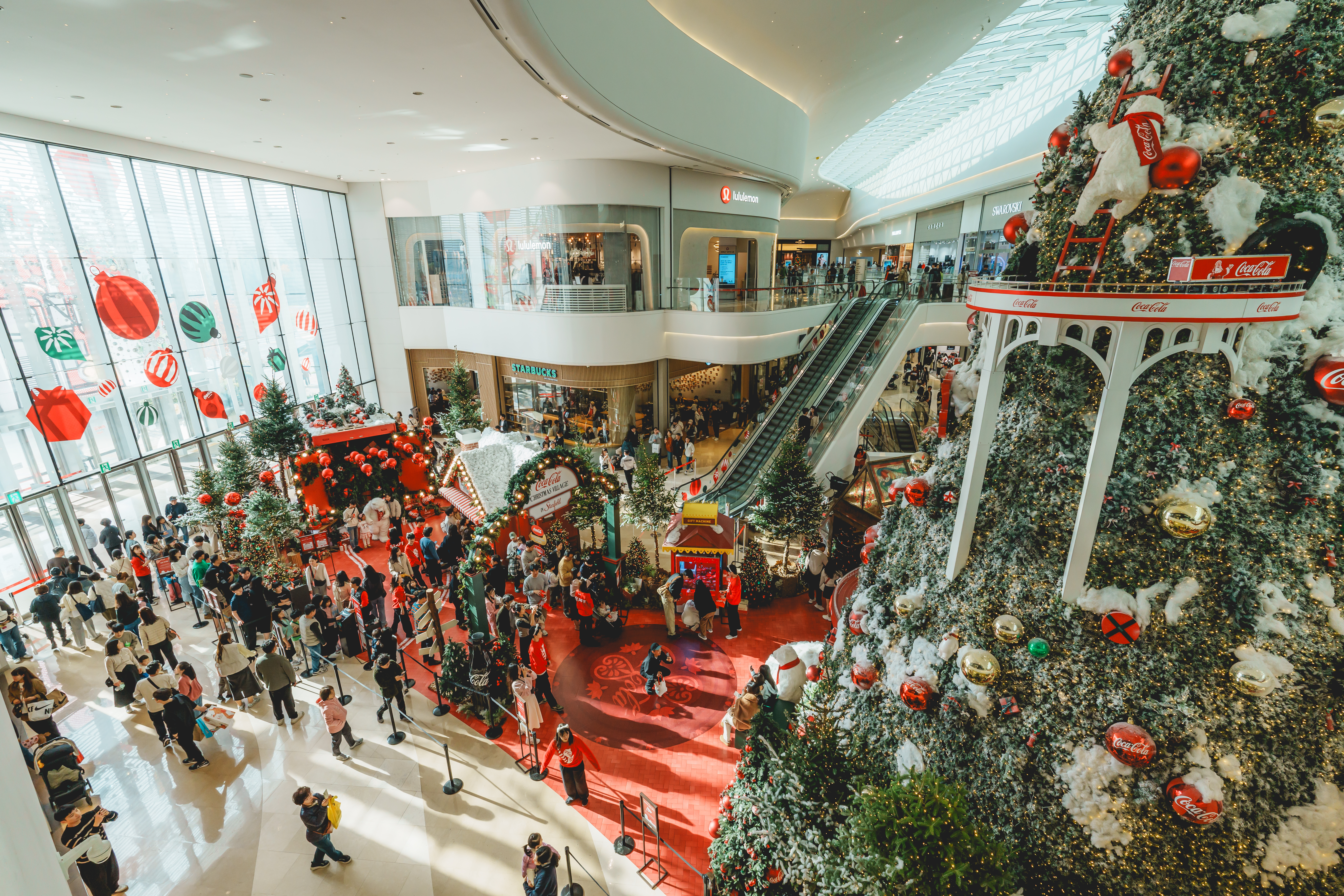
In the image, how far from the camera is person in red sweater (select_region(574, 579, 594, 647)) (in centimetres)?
898

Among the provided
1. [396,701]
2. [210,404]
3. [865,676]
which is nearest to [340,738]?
[396,701]

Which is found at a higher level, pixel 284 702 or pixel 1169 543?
pixel 1169 543

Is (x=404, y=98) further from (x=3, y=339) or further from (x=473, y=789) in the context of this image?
(x=473, y=789)

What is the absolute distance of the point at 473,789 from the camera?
656cm

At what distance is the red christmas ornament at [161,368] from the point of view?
13305 millimetres

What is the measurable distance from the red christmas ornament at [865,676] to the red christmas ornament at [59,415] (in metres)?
15.3

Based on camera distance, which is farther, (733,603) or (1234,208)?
(733,603)

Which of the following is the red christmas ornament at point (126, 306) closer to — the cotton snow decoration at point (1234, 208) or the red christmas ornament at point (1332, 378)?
the cotton snow decoration at point (1234, 208)

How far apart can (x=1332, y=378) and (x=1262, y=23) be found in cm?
205

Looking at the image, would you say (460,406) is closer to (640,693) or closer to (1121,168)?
(640,693)

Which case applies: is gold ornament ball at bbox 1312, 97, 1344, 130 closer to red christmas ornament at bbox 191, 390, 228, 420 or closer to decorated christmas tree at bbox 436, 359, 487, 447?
decorated christmas tree at bbox 436, 359, 487, 447

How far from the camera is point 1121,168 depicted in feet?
11.6

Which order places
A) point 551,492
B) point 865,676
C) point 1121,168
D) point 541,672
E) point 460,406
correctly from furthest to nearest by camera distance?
point 460,406 → point 551,492 → point 541,672 → point 865,676 → point 1121,168

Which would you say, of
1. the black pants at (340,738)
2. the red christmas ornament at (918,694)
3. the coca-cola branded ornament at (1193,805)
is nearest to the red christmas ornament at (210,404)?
the black pants at (340,738)
